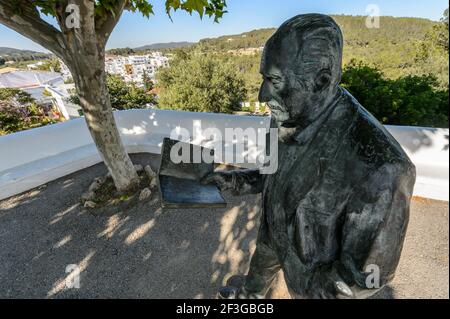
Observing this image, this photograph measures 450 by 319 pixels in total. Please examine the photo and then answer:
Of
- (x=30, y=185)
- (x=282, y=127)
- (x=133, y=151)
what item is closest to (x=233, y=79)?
(x=133, y=151)

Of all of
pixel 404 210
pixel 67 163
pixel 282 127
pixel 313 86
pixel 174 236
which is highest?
pixel 313 86

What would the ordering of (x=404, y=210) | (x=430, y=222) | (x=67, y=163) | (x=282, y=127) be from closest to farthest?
(x=404, y=210), (x=282, y=127), (x=430, y=222), (x=67, y=163)

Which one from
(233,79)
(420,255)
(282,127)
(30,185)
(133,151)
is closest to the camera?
(282,127)

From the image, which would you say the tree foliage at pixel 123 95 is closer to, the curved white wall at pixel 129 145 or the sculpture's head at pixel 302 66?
the curved white wall at pixel 129 145

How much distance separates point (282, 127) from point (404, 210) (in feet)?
1.97

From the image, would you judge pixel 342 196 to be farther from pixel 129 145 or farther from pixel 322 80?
pixel 129 145

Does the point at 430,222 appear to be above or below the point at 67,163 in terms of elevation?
below

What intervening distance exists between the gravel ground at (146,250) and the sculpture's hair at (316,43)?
311 centimetres

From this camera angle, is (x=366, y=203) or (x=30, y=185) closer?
(x=366, y=203)

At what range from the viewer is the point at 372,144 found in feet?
3.20

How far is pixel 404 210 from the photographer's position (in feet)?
3.07

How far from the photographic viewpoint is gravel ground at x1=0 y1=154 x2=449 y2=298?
3.38 m

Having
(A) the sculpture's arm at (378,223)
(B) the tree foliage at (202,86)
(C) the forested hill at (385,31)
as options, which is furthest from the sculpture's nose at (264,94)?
(C) the forested hill at (385,31)
